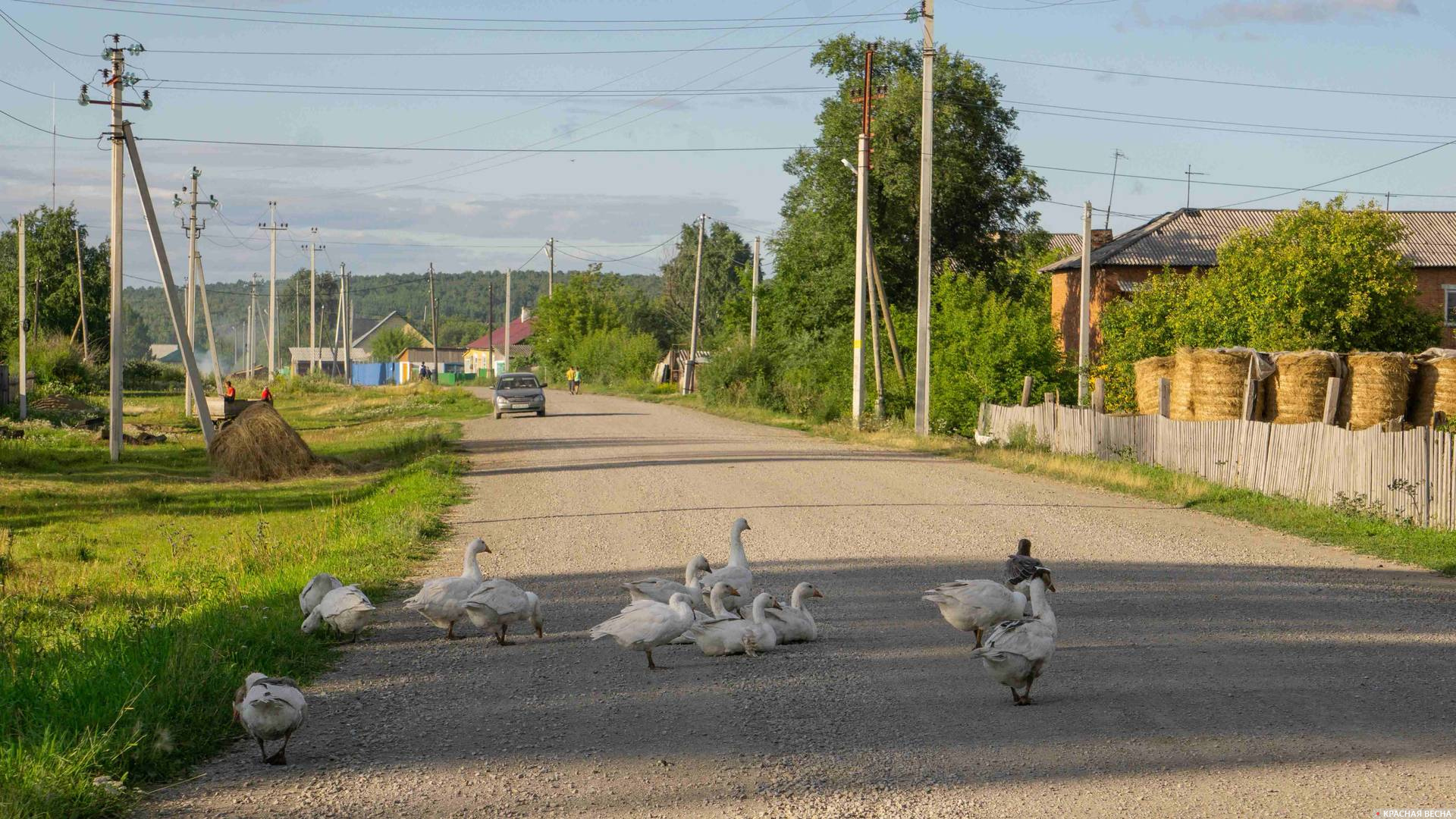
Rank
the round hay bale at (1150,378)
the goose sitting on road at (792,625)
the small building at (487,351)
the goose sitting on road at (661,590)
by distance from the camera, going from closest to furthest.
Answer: the goose sitting on road at (792,625)
the goose sitting on road at (661,590)
the round hay bale at (1150,378)
the small building at (487,351)

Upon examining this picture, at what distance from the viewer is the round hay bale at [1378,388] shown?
18953 mm

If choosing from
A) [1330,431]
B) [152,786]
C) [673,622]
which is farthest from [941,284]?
[152,786]

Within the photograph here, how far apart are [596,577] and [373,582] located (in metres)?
1.90

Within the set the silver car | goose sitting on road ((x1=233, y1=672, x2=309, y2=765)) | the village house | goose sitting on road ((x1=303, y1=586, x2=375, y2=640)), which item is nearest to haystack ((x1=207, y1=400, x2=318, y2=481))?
goose sitting on road ((x1=303, y1=586, x2=375, y2=640))

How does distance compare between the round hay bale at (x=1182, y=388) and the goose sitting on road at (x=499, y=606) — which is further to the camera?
the round hay bale at (x=1182, y=388)

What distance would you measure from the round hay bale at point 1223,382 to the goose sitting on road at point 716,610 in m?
13.8

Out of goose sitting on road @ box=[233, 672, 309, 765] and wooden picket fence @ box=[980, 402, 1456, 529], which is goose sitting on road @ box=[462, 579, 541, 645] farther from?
wooden picket fence @ box=[980, 402, 1456, 529]


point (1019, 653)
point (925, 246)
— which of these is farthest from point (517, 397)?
point (1019, 653)

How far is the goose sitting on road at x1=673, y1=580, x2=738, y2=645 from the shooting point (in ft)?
27.1

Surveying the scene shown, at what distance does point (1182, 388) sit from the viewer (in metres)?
21.5

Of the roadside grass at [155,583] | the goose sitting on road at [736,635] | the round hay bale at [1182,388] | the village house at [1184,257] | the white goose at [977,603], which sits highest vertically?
the village house at [1184,257]

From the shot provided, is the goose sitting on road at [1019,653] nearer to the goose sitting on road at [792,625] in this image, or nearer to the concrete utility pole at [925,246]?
the goose sitting on road at [792,625]

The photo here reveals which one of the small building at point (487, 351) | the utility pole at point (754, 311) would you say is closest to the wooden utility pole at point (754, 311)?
the utility pole at point (754, 311)

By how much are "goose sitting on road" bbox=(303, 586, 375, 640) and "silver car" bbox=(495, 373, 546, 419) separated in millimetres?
35617
